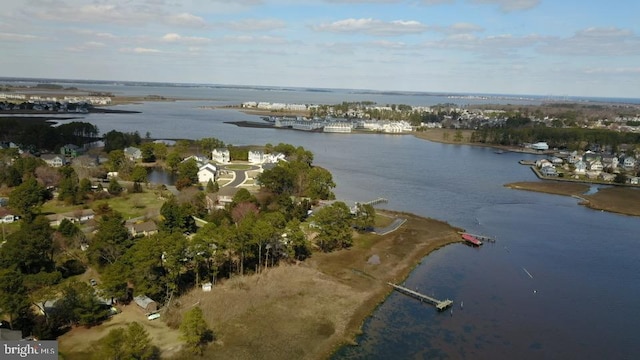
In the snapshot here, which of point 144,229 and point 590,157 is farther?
point 590,157

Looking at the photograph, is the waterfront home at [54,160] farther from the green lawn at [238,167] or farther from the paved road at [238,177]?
the green lawn at [238,167]

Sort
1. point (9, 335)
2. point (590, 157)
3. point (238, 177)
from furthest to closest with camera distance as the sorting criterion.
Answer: point (590, 157)
point (238, 177)
point (9, 335)

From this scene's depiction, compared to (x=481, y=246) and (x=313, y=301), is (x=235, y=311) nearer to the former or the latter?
(x=313, y=301)

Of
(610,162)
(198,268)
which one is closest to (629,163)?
(610,162)

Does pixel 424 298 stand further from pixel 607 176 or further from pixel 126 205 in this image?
pixel 607 176

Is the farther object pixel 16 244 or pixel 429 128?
pixel 429 128

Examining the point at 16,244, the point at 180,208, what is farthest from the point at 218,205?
the point at 16,244

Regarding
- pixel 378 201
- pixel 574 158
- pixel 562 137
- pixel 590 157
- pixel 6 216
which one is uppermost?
pixel 562 137
